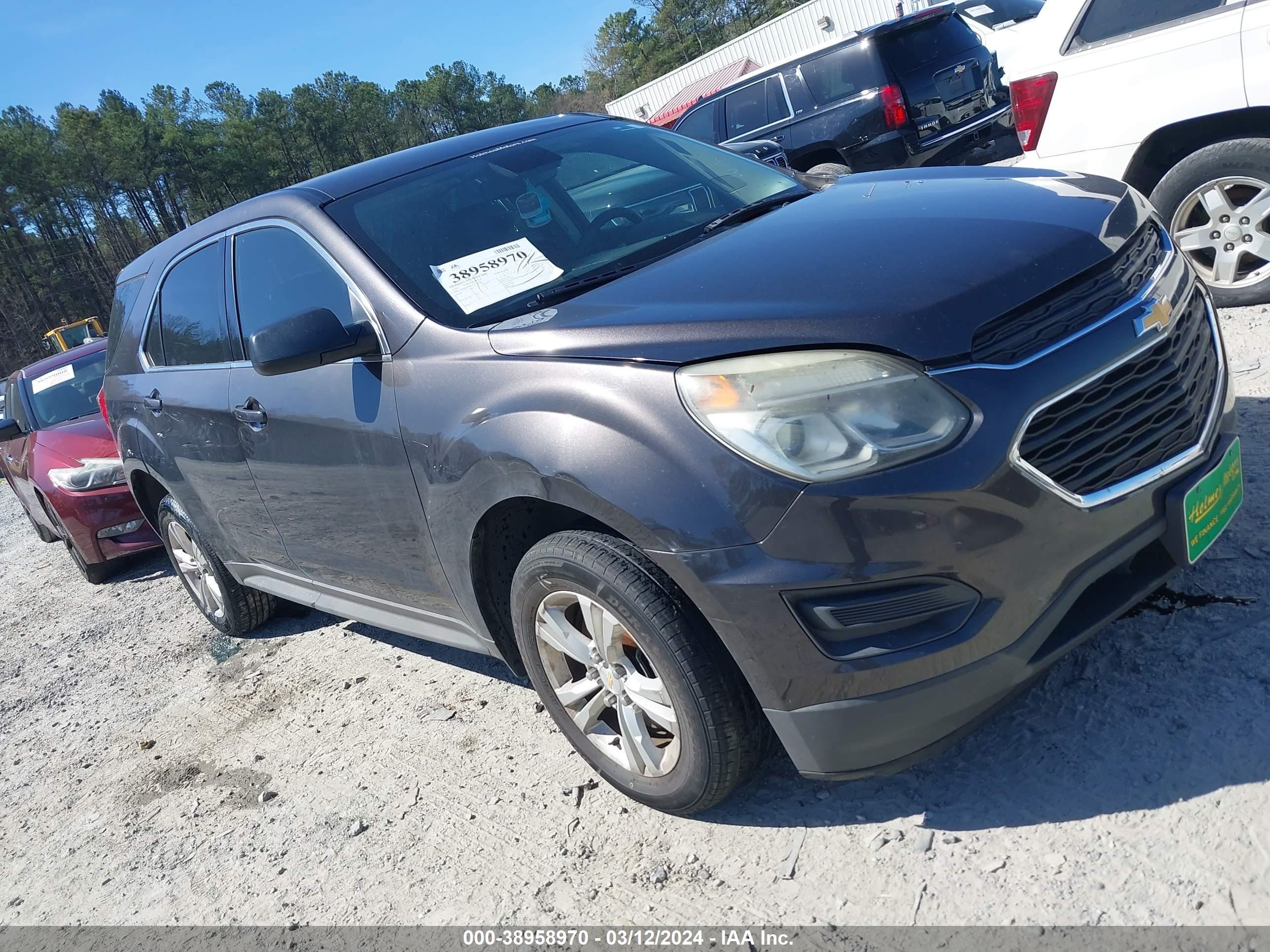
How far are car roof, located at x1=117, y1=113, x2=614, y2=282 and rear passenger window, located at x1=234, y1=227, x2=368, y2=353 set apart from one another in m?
0.09

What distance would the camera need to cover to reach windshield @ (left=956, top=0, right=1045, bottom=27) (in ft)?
40.5

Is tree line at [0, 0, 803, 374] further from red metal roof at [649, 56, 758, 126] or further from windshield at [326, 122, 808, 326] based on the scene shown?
windshield at [326, 122, 808, 326]

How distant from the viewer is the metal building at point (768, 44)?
1405 inches

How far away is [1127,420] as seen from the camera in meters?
2.10

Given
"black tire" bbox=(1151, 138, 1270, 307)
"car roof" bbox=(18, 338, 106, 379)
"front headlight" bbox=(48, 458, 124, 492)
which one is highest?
"car roof" bbox=(18, 338, 106, 379)

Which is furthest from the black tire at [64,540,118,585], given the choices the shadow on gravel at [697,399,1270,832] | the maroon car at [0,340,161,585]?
the shadow on gravel at [697,399,1270,832]

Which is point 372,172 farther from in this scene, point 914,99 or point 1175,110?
point 914,99

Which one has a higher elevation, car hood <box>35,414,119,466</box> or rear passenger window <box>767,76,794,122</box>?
rear passenger window <box>767,76,794,122</box>

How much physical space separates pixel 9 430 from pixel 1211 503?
7.34 m

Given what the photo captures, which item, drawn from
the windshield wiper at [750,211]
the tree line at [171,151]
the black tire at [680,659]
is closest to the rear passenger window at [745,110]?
the windshield wiper at [750,211]

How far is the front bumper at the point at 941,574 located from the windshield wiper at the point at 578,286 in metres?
0.90

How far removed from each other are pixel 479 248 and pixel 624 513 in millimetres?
1189

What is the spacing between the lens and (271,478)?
3496mm

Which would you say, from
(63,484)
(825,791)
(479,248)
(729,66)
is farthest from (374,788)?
(729,66)
